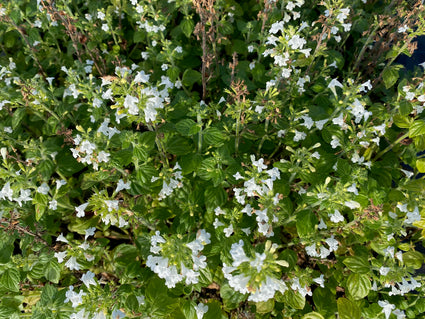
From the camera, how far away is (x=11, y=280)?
313 centimetres

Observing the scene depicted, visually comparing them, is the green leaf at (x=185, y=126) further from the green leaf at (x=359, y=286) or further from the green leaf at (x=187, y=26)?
the green leaf at (x=359, y=286)

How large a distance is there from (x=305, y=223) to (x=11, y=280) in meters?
3.10

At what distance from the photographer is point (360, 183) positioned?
2.99 metres

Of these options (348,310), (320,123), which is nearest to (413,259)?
(348,310)

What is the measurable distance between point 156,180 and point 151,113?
3.58ft

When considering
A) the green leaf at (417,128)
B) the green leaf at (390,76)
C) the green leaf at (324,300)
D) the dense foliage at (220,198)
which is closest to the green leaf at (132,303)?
the dense foliage at (220,198)

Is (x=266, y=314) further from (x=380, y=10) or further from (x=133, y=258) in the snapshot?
(x=380, y=10)

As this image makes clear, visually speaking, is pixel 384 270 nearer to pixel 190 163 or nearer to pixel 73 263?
pixel 190 163

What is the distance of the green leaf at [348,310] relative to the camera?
3029 millimetres

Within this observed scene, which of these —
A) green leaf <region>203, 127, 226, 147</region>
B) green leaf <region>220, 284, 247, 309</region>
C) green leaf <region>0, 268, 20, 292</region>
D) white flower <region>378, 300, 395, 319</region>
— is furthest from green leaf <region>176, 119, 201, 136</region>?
white flower <region>378, 300, 395, 319</region>

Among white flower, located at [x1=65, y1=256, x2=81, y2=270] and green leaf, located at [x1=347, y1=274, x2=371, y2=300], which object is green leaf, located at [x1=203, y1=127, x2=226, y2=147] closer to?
white flower, located at [x1=65, y1=256, x2=81, y2=270]

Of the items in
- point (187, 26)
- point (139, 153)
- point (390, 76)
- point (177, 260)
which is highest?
point (390, 76)

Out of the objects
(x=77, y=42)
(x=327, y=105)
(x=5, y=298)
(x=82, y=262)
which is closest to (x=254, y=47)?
(x=327, y=105)

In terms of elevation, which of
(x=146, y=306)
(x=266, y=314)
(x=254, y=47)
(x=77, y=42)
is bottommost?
(x=266, y=314)
